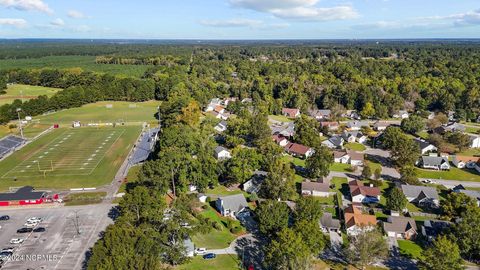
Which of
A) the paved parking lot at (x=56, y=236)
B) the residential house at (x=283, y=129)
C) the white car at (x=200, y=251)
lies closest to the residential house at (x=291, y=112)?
the residential house at (x=283, y=129)

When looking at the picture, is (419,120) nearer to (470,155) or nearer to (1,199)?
(470,155)

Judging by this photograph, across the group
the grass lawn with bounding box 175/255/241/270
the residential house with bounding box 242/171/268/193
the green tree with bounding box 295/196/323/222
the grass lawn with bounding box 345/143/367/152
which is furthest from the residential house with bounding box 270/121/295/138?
the grass lawn with bounding box 175/255/241/270

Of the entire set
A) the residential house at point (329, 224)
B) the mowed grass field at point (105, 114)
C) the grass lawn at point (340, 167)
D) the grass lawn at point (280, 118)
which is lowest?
the grass lawn at point (340, 167)

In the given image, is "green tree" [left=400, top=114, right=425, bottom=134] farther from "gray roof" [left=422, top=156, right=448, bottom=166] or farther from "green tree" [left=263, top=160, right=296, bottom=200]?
"green tree" [left=263, top=160, right=296, bottom=200]

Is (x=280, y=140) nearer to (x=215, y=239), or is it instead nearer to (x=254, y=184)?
(x=254, y=184)

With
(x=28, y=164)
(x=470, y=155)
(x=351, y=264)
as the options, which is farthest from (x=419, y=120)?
(x=28, y=164)

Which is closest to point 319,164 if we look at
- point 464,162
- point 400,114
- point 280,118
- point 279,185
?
point 279,185

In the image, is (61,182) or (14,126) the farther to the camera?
(14,126)

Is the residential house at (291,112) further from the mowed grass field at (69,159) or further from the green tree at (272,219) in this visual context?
the green tree at (272,219)
